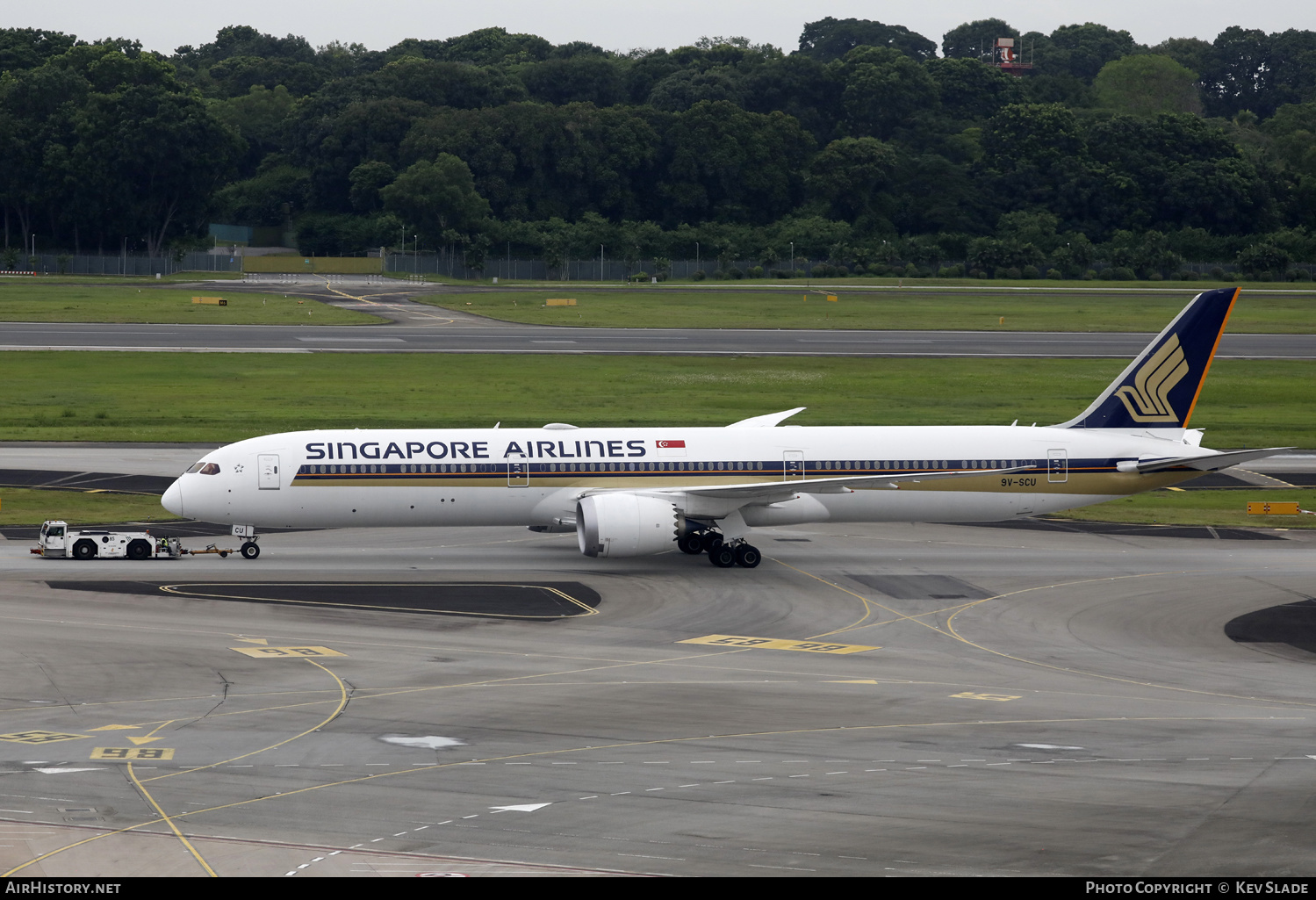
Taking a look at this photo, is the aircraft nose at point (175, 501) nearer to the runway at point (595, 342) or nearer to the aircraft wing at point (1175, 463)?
the aircraft wing at point (1175, 463)

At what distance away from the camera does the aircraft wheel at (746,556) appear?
146ft

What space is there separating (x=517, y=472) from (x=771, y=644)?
1320cm

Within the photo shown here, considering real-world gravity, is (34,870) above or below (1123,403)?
below

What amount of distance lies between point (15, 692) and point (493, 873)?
1524 centimetres

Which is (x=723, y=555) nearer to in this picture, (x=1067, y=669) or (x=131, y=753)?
(x=1067, y=669)

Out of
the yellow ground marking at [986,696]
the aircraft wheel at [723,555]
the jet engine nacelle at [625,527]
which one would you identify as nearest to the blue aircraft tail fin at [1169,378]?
the aircraft wheel at [723,555]

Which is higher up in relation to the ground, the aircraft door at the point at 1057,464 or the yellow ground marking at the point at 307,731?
the aircraft door at the point at 1057,464

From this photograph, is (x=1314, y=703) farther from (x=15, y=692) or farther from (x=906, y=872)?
(x=15, y=692)

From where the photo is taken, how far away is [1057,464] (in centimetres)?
4694

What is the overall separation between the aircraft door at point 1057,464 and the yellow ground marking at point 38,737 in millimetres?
32731

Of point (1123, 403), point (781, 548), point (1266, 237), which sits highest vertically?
point (1266, 237)

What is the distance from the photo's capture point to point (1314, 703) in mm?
29391

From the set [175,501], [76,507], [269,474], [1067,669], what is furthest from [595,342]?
[1067,669]

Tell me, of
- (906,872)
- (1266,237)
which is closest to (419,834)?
Result: (906,872)
